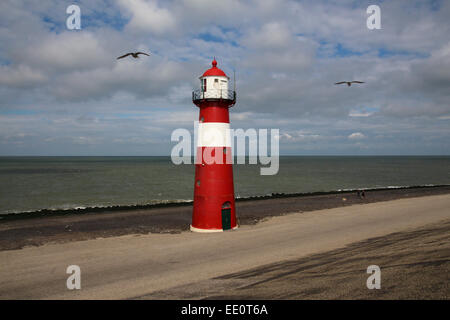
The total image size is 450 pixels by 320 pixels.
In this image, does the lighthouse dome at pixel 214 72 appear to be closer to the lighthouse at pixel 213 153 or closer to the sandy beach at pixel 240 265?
the lighthouse at pixel 213 153

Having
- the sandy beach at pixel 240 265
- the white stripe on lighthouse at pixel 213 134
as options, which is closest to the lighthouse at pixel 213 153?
the white stripe on lighthouse at pixel 213 134

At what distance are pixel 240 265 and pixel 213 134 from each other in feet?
26.0

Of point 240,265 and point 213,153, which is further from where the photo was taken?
point 213,153

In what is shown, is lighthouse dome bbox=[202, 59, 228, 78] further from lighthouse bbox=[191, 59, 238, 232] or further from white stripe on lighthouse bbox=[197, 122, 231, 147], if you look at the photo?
white stripe on lighthouse bbox=[197, 122, 231, 147]

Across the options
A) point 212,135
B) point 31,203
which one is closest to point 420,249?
point 212,135

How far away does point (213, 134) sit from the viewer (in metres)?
17.6

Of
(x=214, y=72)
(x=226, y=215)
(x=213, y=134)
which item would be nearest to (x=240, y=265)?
(x=226, y=215)

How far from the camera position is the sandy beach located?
7834mm

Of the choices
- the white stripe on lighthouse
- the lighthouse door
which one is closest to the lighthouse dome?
the white stripe on lighthouse

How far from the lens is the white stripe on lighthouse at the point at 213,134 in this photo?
17.6 metres

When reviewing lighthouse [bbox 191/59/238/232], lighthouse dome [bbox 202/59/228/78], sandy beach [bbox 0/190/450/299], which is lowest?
sandy beach [bbox 0/190/450/299]

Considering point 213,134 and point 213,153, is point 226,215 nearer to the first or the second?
point 213,153
